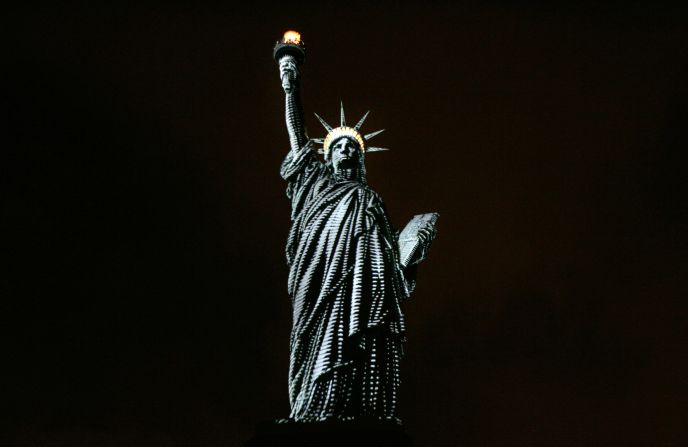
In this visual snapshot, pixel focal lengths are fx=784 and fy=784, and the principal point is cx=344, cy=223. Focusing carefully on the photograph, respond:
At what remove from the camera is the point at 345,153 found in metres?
9.16

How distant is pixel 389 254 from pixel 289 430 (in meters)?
2.29

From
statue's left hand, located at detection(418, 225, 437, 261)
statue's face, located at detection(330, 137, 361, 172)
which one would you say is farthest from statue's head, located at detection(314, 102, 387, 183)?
A: statue's left hand, located at detection(418, 225, 437, 261)

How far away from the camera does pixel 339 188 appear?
28.3 feet

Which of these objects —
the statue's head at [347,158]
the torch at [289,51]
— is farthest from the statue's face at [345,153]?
the torch at [289,51]

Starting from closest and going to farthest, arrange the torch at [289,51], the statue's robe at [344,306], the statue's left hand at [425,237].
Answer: the statue's robe at [344,306], the statue's left hand at [425,237], the torch at [289,51]

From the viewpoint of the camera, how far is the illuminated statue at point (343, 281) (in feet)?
24.2

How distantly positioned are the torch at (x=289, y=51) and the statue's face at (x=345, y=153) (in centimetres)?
104

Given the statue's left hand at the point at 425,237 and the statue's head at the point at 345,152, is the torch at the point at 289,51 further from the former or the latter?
the statue's left hand at the point at 425,237

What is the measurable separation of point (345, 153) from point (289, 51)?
1.56 m

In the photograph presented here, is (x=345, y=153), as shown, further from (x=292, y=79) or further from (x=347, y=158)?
(x=292, y=79)

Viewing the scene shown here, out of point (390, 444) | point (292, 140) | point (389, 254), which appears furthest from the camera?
point (292, 140)

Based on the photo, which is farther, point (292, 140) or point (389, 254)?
point (292, 140)

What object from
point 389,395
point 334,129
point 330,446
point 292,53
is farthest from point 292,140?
point 330,446

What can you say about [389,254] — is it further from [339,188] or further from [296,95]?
[296,95]
